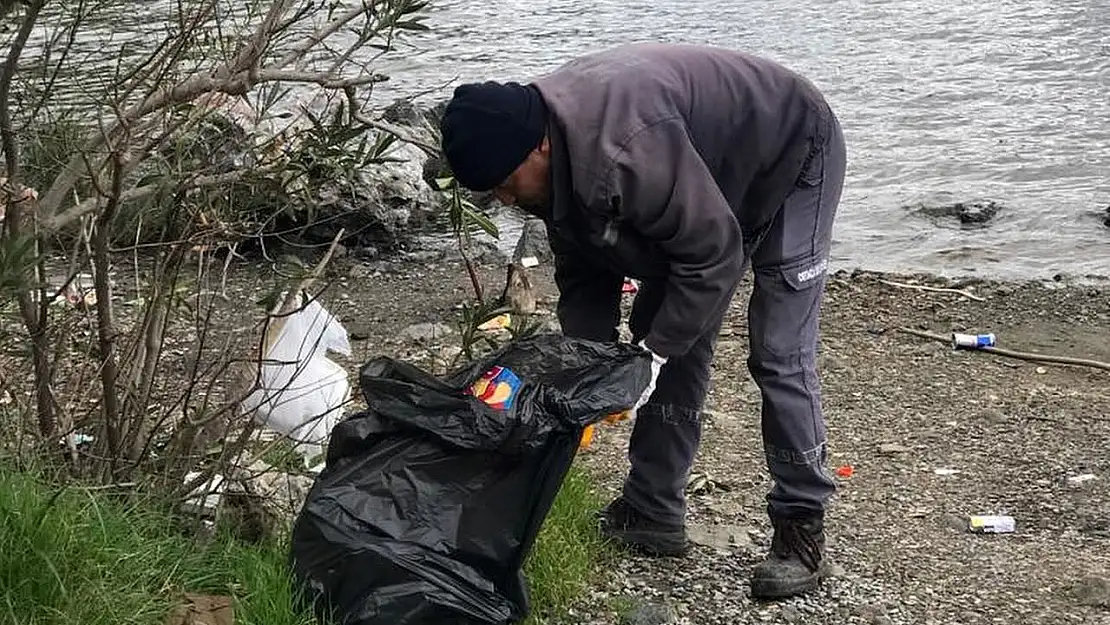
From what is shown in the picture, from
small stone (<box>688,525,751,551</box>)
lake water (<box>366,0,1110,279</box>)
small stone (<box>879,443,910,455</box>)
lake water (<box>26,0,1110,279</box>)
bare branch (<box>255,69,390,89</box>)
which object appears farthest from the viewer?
lake water (<box>366,0,1110,279</box>)

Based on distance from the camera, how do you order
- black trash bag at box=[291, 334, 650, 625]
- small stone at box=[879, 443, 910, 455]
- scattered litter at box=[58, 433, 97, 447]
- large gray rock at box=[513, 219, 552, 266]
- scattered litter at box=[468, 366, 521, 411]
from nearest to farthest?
black trash bag at box=[291, 334, 650, 625], scattered litter at box=[468, 366, 521, 411], scattered litter at box=[58, 433, 97, 447], small stone at box=[879, 443, 910, 455], large gray rock at box=[513, 219, 552, 266]

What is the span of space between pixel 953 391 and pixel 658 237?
339cm

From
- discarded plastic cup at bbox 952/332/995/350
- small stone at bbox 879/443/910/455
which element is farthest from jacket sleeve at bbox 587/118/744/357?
discarded plastic cup at bbox 952/332/995/350

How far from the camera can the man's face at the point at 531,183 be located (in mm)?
3422

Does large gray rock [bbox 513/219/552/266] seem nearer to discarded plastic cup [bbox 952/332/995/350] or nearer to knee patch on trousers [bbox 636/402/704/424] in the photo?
discarded plastic cup [bbox 952/332/995/350]

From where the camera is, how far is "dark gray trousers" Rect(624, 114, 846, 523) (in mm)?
3896

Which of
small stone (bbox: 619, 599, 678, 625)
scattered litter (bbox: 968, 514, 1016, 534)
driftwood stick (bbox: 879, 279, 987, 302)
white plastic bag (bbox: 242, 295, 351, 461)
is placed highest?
white plastic bag (bbox: 242, 295, 351, 461)

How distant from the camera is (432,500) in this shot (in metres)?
3.32

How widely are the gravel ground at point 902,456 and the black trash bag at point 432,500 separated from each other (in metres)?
0.62


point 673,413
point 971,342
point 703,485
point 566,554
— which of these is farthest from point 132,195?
point 971,342

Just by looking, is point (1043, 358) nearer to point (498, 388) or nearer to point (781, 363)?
point (781, 363)

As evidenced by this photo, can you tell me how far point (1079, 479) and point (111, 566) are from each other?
3.62 metres

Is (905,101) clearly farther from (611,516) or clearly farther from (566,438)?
(566,438)

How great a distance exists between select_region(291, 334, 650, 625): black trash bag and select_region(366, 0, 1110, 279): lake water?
6034mm
